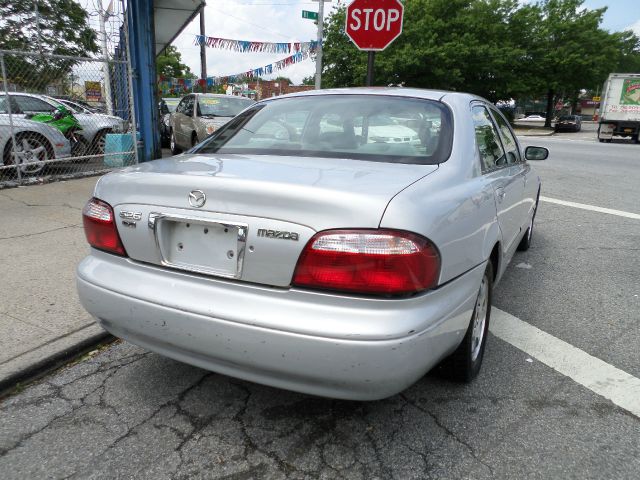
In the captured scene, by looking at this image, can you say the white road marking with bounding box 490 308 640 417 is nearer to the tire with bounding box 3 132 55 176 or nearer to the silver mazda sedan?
the silver mazda sedan

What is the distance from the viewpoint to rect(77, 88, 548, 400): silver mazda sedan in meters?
1.86

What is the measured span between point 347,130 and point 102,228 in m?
1.41

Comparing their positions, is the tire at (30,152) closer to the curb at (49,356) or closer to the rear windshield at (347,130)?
the curb at (49,356)

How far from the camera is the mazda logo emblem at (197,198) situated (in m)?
2.08

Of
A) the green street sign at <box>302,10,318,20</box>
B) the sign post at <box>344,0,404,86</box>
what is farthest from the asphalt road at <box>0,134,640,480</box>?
the green street sign at <box>302,10,318,20</box>

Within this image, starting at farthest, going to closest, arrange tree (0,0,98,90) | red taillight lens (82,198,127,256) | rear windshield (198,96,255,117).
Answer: tree (0,0,98,90) → rear windshield (198,96,255,117) → red taillight lens (82,198,127,256)

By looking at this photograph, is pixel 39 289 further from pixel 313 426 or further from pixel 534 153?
pixel 534 153

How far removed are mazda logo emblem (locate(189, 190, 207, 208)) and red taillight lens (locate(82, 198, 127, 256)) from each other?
1.61 feet

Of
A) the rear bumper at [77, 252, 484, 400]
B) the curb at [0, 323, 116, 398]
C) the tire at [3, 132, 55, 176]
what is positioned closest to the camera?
the rear bumper at [77, 252, 484, 400]

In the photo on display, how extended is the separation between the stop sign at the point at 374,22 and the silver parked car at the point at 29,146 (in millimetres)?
5136

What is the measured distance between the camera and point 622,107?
82.6 feet

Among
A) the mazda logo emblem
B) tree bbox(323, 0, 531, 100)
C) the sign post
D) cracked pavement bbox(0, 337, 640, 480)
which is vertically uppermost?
tree bbox(323, 0, 531, 100)

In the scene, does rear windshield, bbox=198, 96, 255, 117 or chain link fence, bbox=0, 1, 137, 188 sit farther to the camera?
rear windshield, bbox=198, 96, 255, 117

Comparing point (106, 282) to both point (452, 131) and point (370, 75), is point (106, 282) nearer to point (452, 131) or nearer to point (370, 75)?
point (452, 131)
